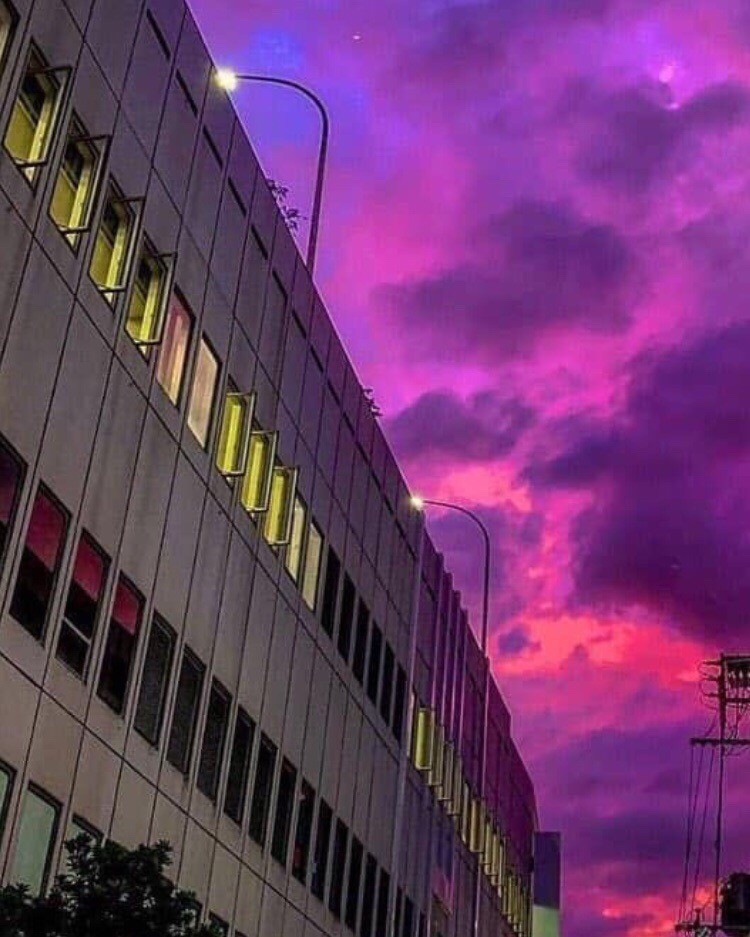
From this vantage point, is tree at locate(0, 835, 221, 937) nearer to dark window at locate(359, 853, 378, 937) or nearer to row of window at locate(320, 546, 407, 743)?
row of window at locate(320, 546, 407, 743)

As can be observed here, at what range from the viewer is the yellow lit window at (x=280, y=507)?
30562 millimetres

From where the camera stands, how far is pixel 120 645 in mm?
23188

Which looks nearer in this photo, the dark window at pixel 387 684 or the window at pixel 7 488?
the window at pixel 7 488

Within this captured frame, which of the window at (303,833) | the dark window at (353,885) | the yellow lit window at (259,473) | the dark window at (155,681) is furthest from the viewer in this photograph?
the dark window at (353,885)

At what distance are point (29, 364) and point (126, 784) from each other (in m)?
7.23

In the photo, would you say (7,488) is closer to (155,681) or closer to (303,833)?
(155,681)

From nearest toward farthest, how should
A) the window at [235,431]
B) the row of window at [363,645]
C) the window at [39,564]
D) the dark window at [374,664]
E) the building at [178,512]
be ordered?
1. the window at [39,564]
2. the building at [178,512]
3. the window at [235,431]
4. the row of window at [363,645]
5. the dark window at [374,664]

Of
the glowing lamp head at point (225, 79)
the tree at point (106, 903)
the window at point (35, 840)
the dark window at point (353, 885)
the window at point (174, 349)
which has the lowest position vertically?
the tree at point (106, 903)

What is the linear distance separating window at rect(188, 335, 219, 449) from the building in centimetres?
8

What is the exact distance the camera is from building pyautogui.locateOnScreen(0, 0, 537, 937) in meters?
20.4

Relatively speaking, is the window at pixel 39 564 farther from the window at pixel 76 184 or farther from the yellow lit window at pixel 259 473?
the yellow lit window at pixel 259 473

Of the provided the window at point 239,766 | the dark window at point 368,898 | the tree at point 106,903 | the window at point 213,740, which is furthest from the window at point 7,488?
the dark window at point 368,898

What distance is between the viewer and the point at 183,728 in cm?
2581

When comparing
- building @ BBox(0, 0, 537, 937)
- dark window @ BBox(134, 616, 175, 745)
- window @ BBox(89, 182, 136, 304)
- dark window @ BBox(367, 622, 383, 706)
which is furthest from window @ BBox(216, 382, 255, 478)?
dark window @ BBox(367, 622, 383, 706)
